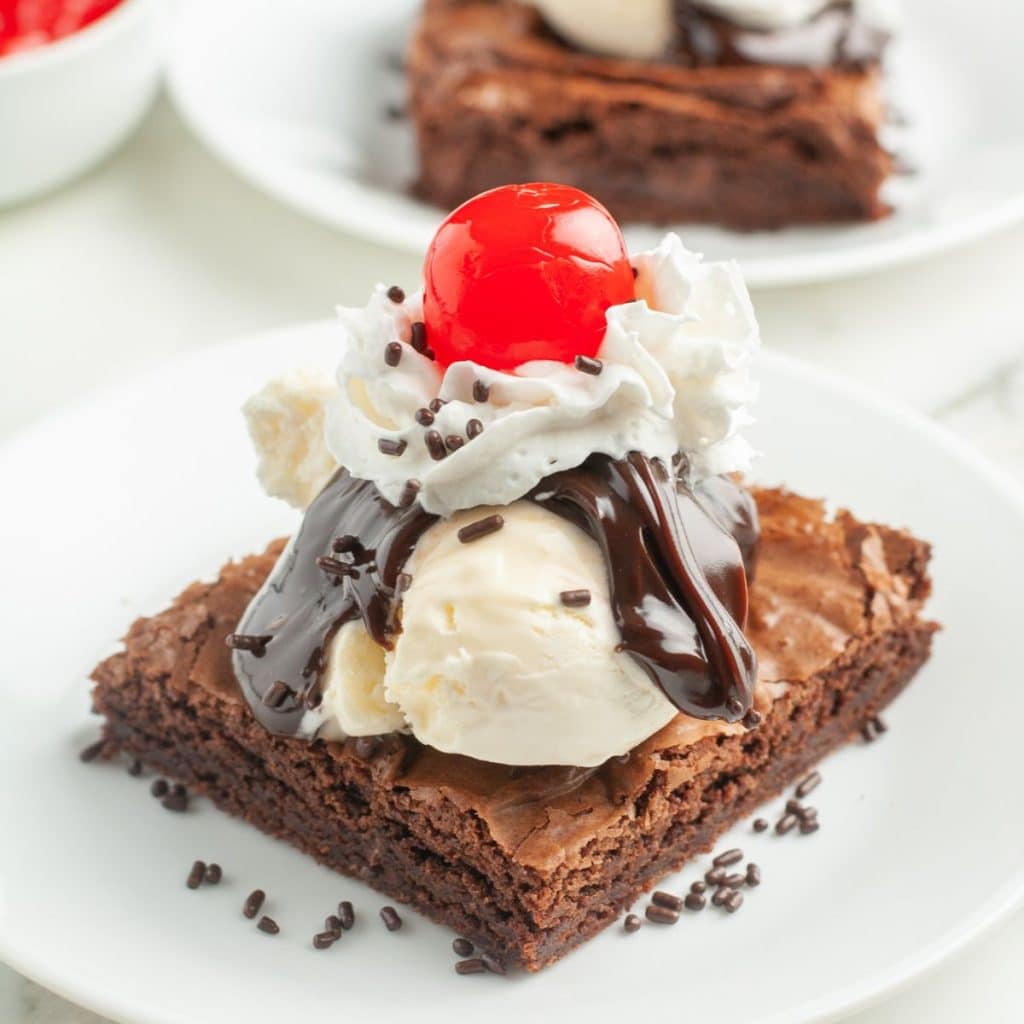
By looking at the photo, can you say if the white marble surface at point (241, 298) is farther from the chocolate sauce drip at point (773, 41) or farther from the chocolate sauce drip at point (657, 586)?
the chocolate sauce drip at point (657, 586)

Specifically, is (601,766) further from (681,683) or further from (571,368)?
(571,368)

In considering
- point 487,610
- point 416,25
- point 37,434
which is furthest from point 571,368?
point 416,25

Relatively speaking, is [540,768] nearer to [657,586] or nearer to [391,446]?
[657,586]

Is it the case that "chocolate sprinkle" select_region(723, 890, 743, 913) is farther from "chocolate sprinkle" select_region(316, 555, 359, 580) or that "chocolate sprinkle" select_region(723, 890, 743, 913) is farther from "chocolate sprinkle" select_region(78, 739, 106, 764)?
"chocolate sprinkle" select_region(78, 739, 106, 764)

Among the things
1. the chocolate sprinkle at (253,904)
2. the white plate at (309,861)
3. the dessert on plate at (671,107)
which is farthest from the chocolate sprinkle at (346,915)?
the dessert on plate at (671,107)

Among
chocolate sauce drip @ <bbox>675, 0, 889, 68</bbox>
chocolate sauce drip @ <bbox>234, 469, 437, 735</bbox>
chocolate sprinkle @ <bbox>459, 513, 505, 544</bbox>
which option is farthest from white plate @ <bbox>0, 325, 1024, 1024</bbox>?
chocolate sauce drip @ <bbox>675, 0, 889, 68</bbox>

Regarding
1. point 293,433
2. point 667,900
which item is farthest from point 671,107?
point 667,900

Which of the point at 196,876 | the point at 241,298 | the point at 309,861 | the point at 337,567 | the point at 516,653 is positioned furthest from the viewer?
the point at 241,298
